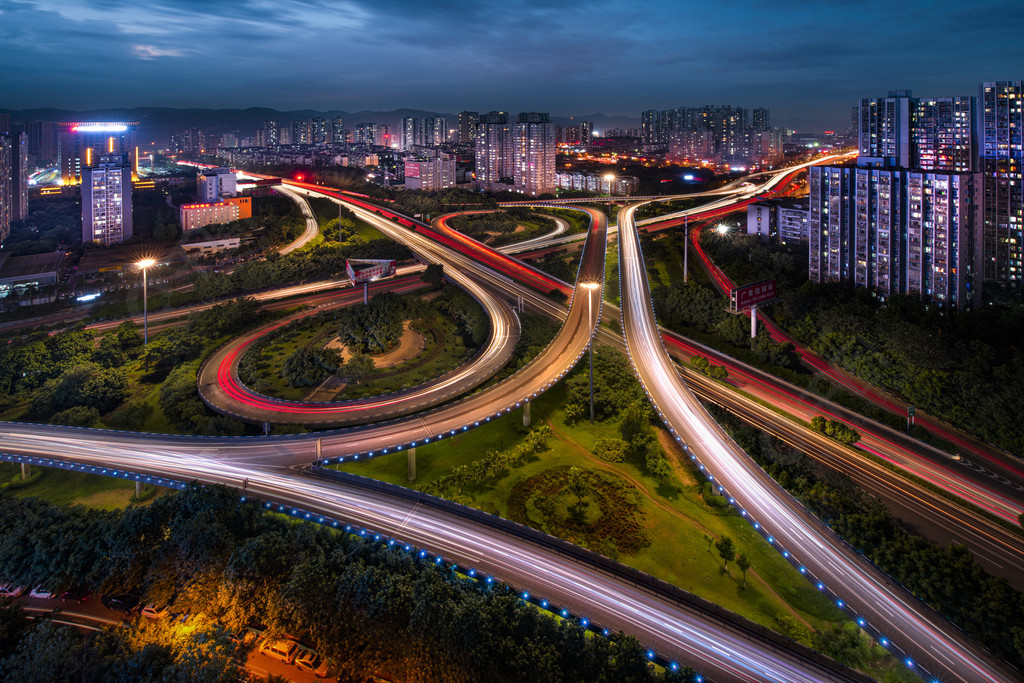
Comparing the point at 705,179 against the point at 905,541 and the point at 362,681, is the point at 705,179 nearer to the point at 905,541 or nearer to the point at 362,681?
the point at 905,541

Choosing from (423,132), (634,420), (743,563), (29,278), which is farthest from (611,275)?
(423,132)

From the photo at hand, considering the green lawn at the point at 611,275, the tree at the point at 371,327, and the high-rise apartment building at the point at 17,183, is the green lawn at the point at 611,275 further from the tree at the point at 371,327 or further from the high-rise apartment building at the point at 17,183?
the high-rise apartment building at the point at 17,183

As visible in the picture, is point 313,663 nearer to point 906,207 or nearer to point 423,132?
point 906,207

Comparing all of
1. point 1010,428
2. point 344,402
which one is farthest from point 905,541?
point 344,402

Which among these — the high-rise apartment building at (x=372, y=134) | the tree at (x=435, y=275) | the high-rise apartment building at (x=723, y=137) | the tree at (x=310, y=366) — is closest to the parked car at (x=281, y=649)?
the tree at (x=310, y=366)

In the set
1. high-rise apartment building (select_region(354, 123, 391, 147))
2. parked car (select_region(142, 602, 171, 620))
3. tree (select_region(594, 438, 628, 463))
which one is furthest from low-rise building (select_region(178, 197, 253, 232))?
high-rise apartment building (select_region(354, 123, 391, 147))
